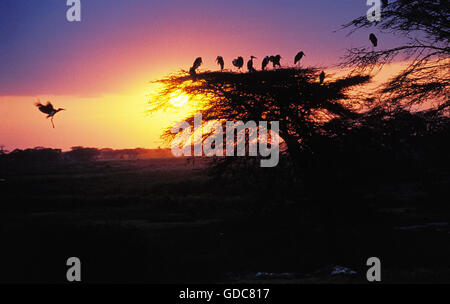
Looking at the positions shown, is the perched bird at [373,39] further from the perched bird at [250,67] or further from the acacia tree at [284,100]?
the perched bird at [250,67]

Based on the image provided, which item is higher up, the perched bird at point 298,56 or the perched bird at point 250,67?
the perched bird at point 298,56

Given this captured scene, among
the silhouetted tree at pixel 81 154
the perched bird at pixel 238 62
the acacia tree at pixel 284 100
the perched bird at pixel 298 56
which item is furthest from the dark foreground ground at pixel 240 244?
the silhouetted tree at pixel 81 154

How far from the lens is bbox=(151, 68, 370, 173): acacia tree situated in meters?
17.0

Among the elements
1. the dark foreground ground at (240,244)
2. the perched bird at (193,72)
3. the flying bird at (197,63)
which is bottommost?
the dark foreground ground at (240,244)

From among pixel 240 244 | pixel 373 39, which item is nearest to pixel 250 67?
pixel 373 39

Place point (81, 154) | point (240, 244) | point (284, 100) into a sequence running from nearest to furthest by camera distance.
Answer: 1. point (284, 100)
2. point (240, 244)
3. point (81, 154)

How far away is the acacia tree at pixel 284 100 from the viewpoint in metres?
17.0

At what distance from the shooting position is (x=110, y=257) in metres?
14.4

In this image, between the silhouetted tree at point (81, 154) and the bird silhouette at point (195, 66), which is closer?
the bird silhouette at point (195, 66)

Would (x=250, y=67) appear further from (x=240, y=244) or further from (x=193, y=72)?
(x=240, y=244)

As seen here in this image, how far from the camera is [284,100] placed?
17312 mm

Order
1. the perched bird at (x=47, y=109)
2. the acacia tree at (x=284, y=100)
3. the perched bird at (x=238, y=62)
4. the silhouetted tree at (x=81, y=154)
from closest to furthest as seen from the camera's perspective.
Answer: the perched bird at (x=47, y=109) < the acacia tree at (x=284, y=100) < the perched bird at (x=238, y=62) < the silhouetted tree at (x=81, y=154)
